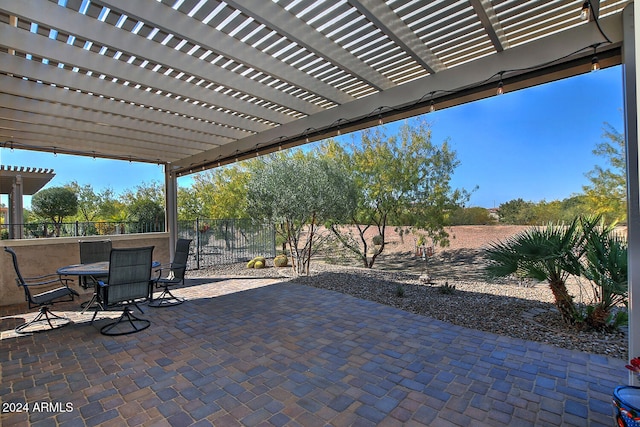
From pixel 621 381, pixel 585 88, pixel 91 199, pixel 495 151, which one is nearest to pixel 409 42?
pixel 621 381

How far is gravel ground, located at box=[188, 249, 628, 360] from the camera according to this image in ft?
11.1

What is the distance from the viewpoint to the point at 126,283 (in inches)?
150

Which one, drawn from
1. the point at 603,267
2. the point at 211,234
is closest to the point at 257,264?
the point at 211,234

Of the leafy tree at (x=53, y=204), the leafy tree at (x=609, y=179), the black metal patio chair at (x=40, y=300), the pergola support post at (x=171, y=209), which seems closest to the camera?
the black metal patio chair at (x=40, y=300)

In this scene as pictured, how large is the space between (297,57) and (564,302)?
442 centimetres

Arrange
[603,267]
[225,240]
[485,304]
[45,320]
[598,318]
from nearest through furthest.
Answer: [603,267], [598,318], [45,320], [485,304], [225,240]

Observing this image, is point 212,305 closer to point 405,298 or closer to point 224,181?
point 405,298

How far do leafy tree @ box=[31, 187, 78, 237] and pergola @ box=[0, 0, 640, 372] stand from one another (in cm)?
975

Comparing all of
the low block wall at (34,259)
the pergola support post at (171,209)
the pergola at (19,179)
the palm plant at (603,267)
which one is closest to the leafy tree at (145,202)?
the pergola at (19,179)

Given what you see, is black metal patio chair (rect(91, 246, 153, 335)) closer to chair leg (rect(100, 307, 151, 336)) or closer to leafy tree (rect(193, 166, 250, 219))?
chair leg (rect(100, 307, 151, 336))

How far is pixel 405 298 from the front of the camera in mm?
5242

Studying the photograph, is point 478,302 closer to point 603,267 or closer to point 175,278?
point 603,267

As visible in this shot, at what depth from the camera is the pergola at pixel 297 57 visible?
262 centimetres

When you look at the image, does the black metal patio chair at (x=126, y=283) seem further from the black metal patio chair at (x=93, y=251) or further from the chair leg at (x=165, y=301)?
the black metal patio chair at (x=93, y=251)
